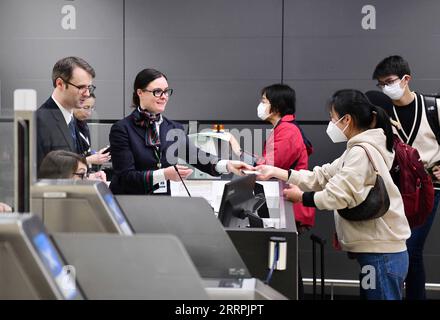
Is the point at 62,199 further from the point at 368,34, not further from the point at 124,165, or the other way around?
the point at 368,34

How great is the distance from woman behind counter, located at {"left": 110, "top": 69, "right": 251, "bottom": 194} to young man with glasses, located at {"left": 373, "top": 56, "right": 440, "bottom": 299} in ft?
3.51

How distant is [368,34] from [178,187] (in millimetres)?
2083

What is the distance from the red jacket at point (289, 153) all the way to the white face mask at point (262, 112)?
257mm

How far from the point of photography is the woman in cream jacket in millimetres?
2238

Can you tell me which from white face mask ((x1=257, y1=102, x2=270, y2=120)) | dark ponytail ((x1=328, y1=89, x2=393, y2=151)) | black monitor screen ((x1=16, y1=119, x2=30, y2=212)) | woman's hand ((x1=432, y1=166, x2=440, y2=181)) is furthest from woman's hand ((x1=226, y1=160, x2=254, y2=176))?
black monitor screen ((x1=16, y1=119, x2=30, y2=212))

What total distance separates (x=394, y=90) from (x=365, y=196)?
1.16m

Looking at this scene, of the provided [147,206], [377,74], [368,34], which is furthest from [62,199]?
[368,34]

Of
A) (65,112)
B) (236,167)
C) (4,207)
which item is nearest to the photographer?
(4,207)

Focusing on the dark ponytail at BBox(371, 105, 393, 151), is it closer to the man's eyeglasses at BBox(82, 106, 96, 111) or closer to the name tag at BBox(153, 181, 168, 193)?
the name tag at BBox(153, 181, 168, 193)

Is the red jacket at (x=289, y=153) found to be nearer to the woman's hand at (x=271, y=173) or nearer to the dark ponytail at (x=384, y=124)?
the woman's hand at (x=271, y=173)

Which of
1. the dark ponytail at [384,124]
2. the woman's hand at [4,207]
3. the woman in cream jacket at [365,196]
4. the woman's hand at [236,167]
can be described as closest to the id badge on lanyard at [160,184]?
the woman's hand at [236,167]

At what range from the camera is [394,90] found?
3.16 m

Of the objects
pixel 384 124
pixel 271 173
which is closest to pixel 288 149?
pixel 271 173

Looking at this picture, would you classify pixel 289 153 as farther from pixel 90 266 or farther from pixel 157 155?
pixel 90 266
